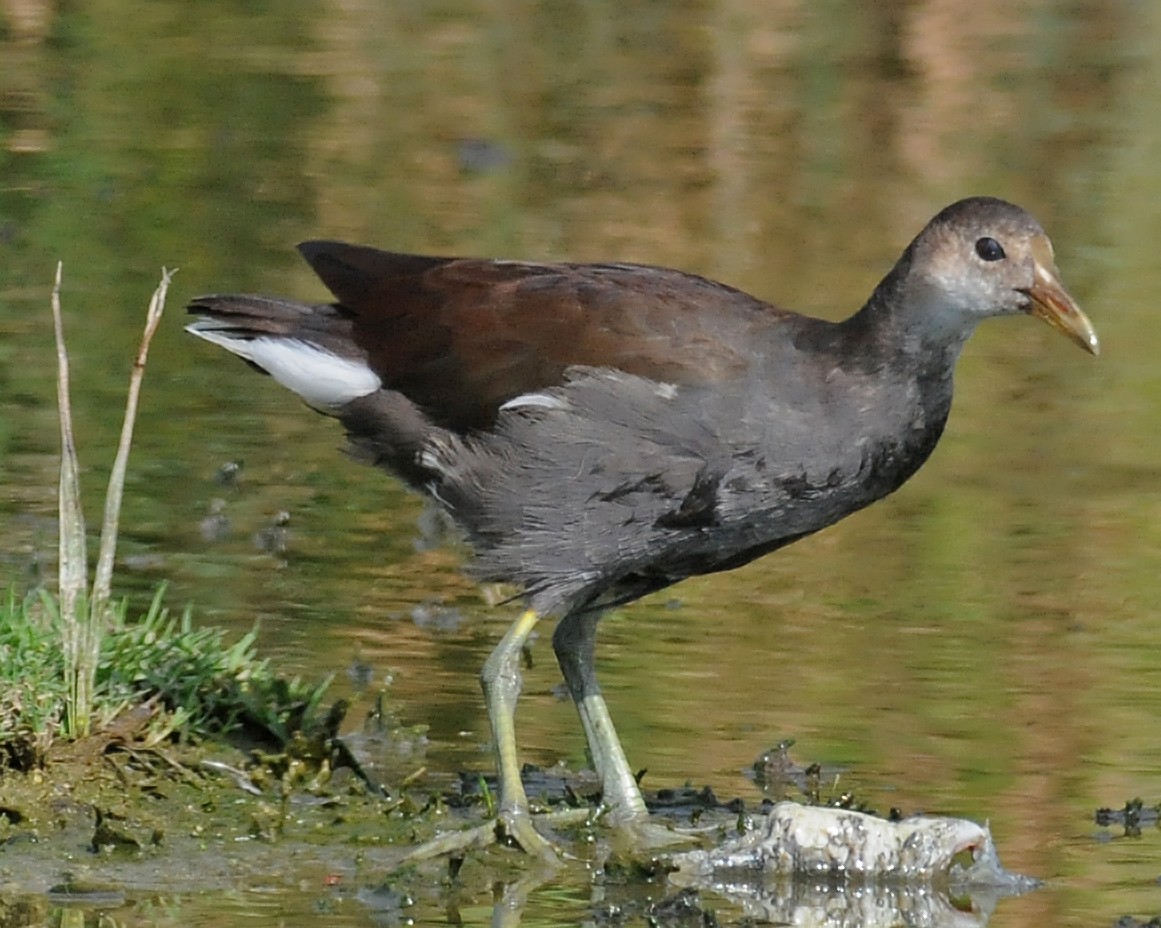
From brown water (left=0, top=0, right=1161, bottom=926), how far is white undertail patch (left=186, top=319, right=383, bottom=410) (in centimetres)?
75

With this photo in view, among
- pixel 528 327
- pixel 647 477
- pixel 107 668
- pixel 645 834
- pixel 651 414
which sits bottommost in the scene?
pixel 645 834

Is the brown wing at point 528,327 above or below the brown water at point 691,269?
above

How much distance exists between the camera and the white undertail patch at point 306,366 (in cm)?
577

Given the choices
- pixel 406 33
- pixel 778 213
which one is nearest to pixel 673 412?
pixel 778 213

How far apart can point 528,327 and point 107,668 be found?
3.90ft

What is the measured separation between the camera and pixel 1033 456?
28.8ft

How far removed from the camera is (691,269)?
1105 cm

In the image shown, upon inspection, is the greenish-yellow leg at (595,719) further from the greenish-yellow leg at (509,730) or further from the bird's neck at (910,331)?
the bird's neck at (910,331)

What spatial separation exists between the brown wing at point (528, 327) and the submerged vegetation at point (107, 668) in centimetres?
69

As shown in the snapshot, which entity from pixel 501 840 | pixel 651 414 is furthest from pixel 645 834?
pixel 651 414

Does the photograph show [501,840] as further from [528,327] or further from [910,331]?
[910,331]

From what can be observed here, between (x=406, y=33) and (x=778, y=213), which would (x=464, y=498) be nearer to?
(x=778, y=213)

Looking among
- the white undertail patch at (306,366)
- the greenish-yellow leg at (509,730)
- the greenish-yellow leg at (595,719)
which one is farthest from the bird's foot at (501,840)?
the white undertail patch at (306,366)

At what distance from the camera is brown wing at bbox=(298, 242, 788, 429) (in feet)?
17.8
